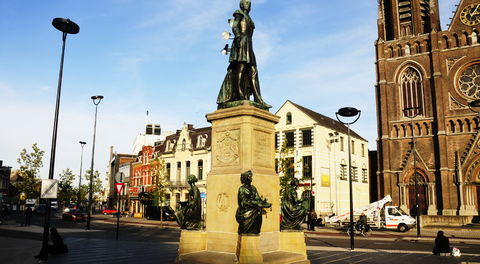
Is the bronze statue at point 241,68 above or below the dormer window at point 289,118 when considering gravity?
below

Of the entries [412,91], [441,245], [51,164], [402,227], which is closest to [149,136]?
[412,91]

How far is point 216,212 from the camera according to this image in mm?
9422

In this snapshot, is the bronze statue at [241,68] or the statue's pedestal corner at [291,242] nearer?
the statue's pedestal corner at [291,242]

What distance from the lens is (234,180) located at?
9211 mm

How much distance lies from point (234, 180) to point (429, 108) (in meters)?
42.8

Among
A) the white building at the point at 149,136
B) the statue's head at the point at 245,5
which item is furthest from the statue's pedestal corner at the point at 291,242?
the white building at the point at 149,136

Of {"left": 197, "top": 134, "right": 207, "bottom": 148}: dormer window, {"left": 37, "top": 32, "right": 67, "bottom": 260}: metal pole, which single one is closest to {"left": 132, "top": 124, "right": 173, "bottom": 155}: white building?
{"left": 197, "top": 134, "right": 207, "bottom": 148}: dormer window

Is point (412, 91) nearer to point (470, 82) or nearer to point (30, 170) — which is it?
point (470, 82)

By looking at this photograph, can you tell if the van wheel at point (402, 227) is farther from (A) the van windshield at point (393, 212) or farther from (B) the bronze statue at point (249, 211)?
(B) the bronze statue at point (249, 211)

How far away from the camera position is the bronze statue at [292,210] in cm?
1000

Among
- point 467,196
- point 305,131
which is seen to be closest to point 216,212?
point 305,131

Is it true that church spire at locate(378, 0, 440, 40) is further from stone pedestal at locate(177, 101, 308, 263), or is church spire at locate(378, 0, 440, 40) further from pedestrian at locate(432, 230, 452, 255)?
stone pedestal at locate(177, 101, 308, 263)

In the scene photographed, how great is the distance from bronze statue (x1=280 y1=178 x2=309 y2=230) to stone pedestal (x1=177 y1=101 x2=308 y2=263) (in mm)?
342

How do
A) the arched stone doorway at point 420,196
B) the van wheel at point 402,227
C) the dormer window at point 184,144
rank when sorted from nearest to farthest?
the van wheel at point 402,227
the arched stone doorway at point 420,196
the dormer window at point 184,144
